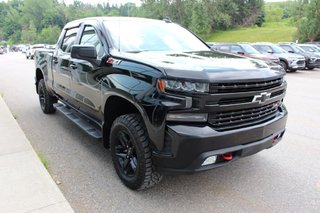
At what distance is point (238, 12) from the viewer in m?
71.9

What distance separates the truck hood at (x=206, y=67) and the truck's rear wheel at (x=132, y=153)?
65 centimetres

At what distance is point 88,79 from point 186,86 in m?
1.79

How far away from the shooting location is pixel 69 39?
520cm

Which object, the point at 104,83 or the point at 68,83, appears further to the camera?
the point at 68,83

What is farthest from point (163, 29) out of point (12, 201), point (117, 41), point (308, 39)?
point (308, 39)

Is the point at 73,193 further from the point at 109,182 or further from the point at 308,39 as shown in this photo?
the point at 308,39

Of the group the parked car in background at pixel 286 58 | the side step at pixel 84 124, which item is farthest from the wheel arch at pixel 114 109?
the parked car in background at pixel 286 58

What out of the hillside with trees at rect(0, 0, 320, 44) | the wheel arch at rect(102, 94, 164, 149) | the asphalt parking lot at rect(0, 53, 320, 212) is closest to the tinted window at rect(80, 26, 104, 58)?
the wheel arch at rect(102, 94, 164, 149)

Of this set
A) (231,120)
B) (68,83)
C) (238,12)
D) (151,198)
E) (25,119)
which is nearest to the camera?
(231,120)

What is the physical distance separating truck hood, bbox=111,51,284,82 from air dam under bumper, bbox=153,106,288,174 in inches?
18.6

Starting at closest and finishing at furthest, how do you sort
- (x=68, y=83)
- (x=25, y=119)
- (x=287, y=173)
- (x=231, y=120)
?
(x=231, y=120) < (x=287, y=173) < (x=68, y=83) < (x=25, y=119)

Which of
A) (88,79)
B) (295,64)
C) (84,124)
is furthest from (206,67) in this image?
(295,64)

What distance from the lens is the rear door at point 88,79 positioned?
3.82m

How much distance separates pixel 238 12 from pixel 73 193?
75.1 m
